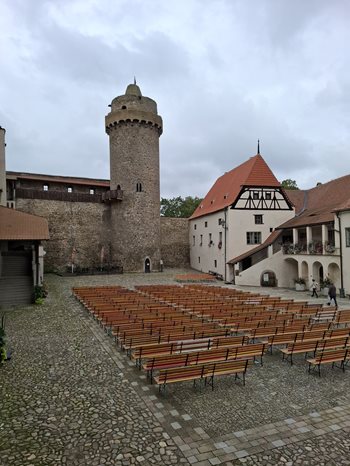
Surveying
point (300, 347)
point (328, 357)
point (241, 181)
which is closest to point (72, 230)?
point (241, 181)

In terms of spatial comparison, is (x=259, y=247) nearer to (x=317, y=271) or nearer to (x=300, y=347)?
(x=317, y=271)

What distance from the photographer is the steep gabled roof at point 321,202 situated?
2306cm

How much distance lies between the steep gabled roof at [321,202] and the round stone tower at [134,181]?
13.1 metres

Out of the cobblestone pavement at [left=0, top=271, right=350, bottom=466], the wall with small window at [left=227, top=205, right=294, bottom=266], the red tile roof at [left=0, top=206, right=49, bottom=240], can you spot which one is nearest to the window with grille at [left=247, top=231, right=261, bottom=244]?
the wall with small window at [left=227, top=205, right=294, bottom=266]

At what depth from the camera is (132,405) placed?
224 inches

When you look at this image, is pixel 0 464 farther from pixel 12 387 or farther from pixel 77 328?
pixel 77 328

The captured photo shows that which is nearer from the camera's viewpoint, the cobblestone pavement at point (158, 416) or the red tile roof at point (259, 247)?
the cobblestone pavement at point (158, 416)

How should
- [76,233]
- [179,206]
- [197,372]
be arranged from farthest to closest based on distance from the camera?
1. [179,206]
2. [76,233]
3. [197,372]

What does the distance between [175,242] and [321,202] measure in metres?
17.3

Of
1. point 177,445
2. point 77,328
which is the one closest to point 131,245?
point 77,328

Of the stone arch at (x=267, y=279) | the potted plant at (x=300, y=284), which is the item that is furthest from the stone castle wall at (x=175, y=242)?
the potted plant at (x=300, y=284)

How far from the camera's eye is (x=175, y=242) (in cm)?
3884

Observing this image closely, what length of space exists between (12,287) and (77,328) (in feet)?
25.0

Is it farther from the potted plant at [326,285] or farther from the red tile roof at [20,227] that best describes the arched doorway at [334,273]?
the red tile roof at [20,227]
